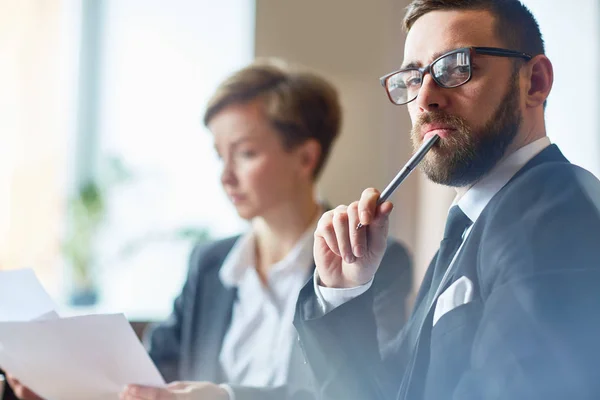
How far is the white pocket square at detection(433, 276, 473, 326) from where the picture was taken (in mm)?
495

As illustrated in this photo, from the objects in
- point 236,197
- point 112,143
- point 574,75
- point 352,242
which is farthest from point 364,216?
point 112,143

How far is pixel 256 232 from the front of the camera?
1.29 metres

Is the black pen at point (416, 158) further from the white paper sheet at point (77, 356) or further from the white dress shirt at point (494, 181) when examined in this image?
the white paper sheet at point (77, 356)

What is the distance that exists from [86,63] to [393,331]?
216 centimetres

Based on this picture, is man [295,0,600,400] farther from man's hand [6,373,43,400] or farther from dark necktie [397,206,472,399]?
man's hand [6,373,43,400]

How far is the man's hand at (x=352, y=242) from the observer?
578mm

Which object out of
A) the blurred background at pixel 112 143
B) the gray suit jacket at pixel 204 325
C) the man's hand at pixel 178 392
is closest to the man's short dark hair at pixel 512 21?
the gray suit jacket at pixel 204 325

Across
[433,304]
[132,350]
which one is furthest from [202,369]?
[433,304]

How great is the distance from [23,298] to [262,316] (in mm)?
482

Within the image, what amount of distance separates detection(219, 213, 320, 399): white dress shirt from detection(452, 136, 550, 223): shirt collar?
0.54 meters

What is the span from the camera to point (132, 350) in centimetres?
71

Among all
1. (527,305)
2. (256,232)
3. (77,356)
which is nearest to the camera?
(527,305)

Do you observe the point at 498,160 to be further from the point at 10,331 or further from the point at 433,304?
the point at 10,331

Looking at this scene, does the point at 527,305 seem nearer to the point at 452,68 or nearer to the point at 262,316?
the point at 452,68
